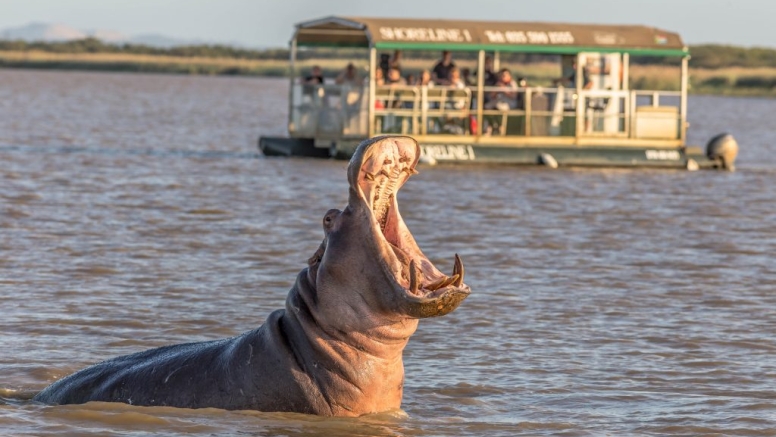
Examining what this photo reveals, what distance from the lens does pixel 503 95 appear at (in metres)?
22.8

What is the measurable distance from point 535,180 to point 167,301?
1131cm

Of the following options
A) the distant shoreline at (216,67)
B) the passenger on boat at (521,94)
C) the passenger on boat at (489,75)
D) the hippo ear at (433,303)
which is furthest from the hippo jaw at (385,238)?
the distant shoreline at (216,67)

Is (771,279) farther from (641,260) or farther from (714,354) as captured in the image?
(714,354)

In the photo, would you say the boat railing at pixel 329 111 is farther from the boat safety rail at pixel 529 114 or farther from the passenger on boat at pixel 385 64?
the boat safety rail at pixel 529 114

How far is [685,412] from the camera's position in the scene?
7.48 meters

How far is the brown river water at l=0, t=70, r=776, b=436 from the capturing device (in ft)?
24.0

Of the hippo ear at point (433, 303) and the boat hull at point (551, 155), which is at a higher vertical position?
the hippo ear at point (433, 303)

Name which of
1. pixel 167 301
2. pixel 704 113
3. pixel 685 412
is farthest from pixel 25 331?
pixel 704 113

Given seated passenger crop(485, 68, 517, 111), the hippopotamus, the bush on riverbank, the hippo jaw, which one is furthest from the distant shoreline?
the hippo jaw

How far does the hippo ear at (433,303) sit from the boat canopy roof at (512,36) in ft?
53.9

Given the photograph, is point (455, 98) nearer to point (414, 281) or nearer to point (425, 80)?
point (425, 80)

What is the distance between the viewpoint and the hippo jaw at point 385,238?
550 cm

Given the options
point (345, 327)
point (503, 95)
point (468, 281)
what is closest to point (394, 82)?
point (503, 95)

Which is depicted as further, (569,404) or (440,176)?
(440,176)
